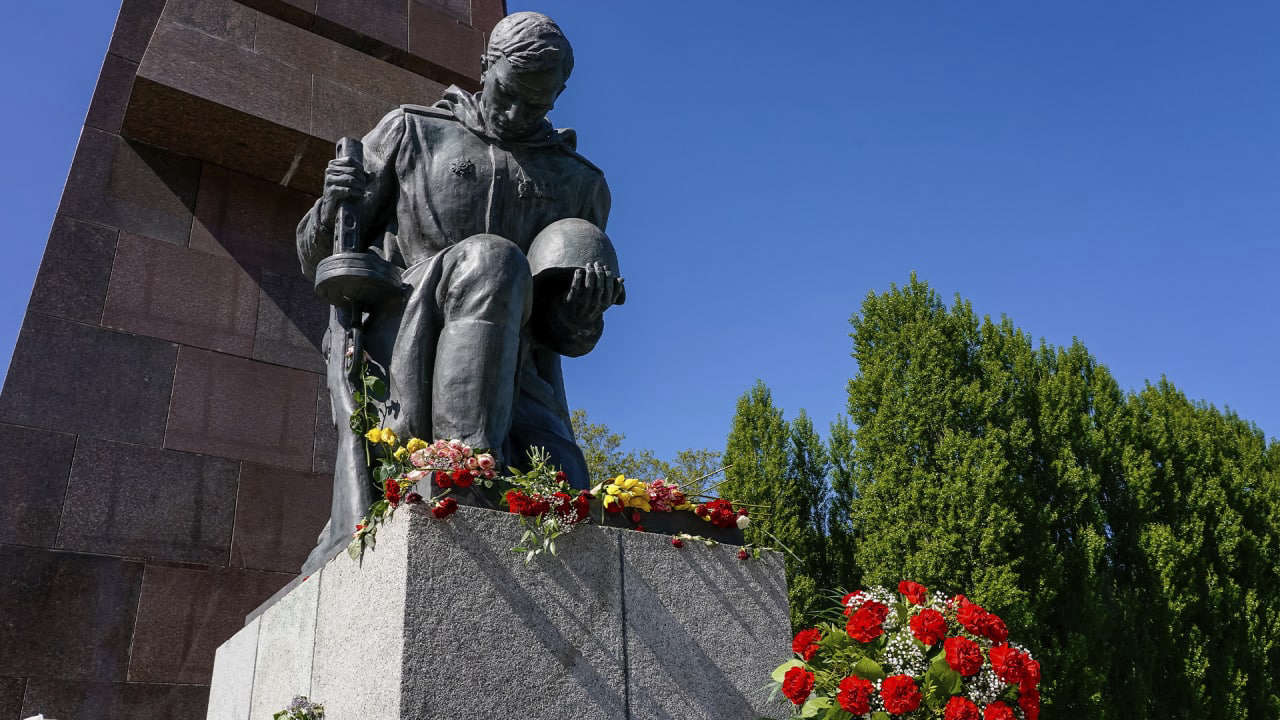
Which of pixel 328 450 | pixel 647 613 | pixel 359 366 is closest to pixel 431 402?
pixel 359 366

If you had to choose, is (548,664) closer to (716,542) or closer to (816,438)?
(716,542)

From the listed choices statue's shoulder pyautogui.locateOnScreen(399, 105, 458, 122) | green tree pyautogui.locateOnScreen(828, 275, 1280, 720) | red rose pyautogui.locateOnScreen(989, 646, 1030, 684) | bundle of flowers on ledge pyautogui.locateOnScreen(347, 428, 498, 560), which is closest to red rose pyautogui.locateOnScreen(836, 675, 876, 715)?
red rose pyautogui.locateOnScreen(989, 646, 1030, 684)

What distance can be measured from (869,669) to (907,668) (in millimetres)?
151

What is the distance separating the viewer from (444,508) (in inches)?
128

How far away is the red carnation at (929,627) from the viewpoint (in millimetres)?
3592

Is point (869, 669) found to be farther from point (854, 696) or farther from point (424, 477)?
point (424, 477)

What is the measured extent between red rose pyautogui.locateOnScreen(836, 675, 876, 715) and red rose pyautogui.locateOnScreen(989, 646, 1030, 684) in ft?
1.66

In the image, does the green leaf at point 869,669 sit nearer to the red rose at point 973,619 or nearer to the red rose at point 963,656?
the red rose at point 963,656

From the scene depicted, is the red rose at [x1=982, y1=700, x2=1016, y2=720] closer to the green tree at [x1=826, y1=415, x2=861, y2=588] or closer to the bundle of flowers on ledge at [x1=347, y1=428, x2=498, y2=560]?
the bundle of flowers on ledge at [x1=347, y1=428, x2=498, y2=560]

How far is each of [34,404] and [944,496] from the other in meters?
13.2

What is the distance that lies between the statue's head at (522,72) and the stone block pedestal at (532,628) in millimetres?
2162

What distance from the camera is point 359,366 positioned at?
4371mm

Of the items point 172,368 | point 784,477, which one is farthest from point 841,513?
point 172,368

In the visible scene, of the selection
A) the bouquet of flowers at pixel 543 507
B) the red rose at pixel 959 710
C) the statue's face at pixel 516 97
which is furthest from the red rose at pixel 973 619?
the statue's face at pixel 516 97
